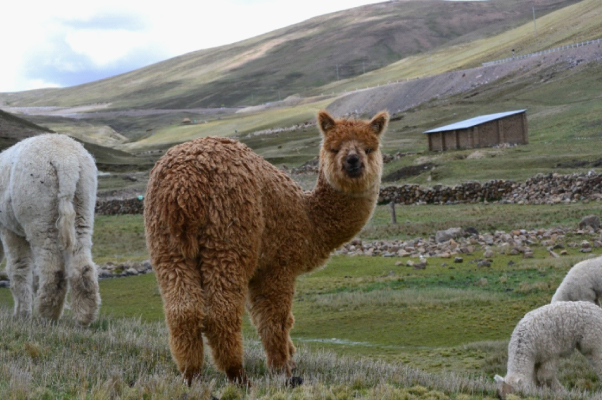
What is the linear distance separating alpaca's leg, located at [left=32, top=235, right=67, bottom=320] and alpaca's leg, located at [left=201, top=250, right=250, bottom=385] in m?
3.94

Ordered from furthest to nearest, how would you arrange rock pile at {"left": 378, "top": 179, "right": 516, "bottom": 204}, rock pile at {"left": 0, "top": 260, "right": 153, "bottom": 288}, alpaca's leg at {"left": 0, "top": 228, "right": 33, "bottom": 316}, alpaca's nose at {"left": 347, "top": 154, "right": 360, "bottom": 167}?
rock pile at {"left": 378, "top": 179, "right": 516, "bottom": 204}
rock pile at {"left": 0, "top": 260, "right": 153, "bottom": 288}
alpaca's leg at {"left": 0, "top": 228, "right": 33, "bottom": 316}
alpaca's nose at {"left": 347, "top": 154, "right": 360, "bottom": 167}

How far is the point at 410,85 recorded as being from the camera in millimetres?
121875

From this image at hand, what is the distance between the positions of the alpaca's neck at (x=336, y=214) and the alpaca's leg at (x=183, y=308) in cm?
173

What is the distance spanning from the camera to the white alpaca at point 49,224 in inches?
376

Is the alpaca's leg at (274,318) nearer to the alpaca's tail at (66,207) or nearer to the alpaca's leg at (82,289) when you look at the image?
the alpaca's leg at (82,289)

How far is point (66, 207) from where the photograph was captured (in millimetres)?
9703

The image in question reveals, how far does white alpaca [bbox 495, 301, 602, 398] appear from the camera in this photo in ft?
27.6

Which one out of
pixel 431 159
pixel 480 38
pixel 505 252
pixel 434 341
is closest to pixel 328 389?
pixel 434 341

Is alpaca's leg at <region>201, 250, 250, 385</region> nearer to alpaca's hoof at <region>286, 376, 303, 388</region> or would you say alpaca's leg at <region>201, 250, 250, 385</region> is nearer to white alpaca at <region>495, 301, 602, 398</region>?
alpaca's hoof at <region>286, 376, 303, 388</region>

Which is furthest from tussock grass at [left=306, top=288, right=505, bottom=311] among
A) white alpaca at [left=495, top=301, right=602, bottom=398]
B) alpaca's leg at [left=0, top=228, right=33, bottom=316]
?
alpaca's leg at [left=0, top=228, right=33, bottom=316]

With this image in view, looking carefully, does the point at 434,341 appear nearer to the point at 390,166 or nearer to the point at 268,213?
the point at 268,213

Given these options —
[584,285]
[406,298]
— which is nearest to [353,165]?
[584,285]

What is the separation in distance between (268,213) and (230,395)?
1929 mm

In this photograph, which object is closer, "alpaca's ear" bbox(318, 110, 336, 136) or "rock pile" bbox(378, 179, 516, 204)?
"alpaca's ear" bbox(318, 110, 336, 136)
